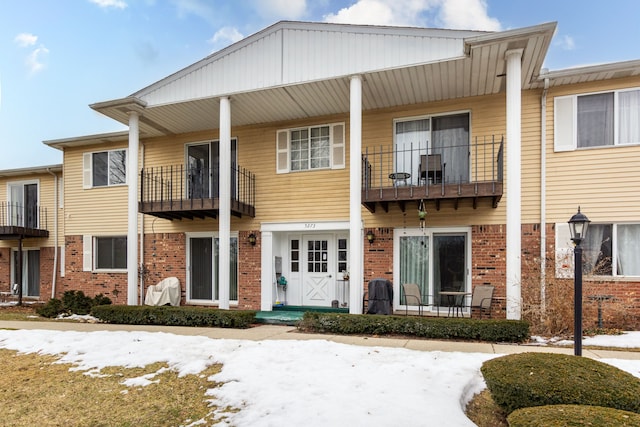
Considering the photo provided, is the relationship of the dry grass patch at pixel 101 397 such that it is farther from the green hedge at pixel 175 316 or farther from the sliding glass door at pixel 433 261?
the sliding glass door at pixel 433 261

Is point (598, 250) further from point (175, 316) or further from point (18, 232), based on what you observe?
point (18, 232)

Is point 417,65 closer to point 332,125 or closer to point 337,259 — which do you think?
point 332,125

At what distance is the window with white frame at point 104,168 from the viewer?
13.0 m

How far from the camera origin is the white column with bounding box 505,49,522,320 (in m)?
7.57

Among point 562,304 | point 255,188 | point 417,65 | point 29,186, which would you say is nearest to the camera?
point 562,304

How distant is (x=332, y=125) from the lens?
416 inches

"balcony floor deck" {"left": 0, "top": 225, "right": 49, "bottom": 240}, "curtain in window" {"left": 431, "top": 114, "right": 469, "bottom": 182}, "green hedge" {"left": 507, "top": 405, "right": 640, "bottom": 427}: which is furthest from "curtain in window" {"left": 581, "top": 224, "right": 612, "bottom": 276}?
"balcony floor deck" {"left": 0, "top": 225, "right": 49, "bottom": 240}

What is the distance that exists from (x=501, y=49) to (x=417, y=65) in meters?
1.55

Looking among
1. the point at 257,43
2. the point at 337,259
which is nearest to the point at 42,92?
the point at 257,43

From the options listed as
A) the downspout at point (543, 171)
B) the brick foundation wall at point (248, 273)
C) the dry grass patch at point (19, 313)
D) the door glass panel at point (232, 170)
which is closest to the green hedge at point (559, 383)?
the downspout at point (543, 171)

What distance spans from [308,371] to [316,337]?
7.81ft

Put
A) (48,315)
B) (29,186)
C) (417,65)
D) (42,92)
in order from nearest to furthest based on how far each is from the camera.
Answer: (417,65), (48,315), (29,186), (42,92)

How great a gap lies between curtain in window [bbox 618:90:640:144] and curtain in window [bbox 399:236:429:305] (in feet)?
15.0

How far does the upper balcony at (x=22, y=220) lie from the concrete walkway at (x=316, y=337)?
537cm
